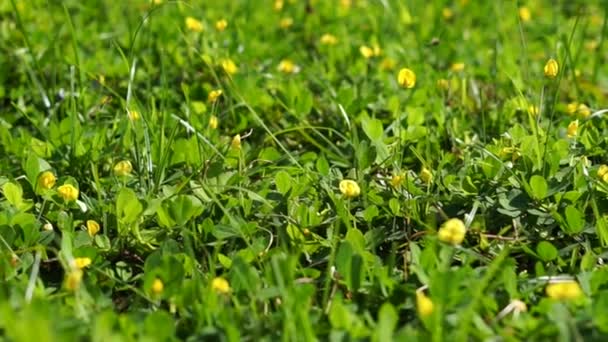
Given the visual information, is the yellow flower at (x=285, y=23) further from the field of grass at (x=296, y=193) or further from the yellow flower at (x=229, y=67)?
the yellow flower at (x=229, y=67)

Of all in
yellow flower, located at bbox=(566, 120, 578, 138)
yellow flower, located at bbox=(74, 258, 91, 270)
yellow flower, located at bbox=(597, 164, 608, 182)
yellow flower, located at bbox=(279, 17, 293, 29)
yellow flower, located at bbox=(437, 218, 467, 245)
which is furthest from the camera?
yellow flower, located at bbox=(279, 17, 293, 29)

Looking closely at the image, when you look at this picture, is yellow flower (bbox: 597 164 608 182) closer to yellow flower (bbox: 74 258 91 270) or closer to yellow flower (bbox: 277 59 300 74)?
yellow flower (bbox: 74 258 91 270)

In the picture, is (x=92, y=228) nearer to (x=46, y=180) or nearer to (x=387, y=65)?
(x=46, y=180)

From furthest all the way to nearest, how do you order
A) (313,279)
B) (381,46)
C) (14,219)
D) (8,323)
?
(381,46), (14,219), (313,279), (8,323)

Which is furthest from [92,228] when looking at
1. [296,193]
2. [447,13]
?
[447,13]

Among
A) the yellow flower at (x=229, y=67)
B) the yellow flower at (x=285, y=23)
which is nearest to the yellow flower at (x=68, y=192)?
the yellow flower at (x=229, y=67)

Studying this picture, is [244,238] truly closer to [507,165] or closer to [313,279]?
[313,279]

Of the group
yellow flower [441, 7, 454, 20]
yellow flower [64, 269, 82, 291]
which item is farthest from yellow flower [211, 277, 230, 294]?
yellow flower [441, 7, 454, 20]

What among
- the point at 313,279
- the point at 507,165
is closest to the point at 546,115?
the point at 507,165
